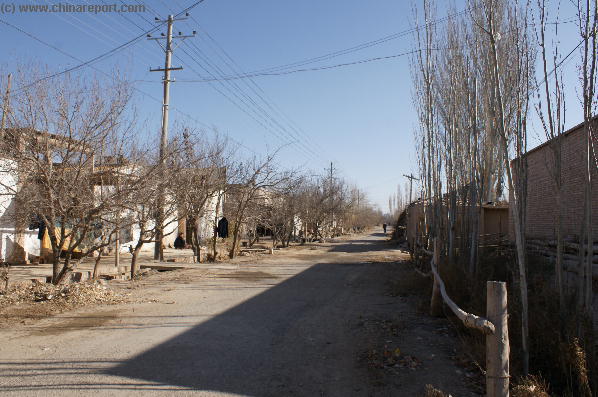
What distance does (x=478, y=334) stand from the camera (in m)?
4.89

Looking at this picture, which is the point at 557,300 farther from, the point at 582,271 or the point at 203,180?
the point at 203,180

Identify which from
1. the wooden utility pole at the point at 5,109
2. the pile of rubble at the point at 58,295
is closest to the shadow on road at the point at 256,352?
the pile of rubble at the point at 58,295

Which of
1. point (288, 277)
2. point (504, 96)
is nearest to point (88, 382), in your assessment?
point (504, 96)

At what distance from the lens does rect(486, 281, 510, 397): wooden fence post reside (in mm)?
2977

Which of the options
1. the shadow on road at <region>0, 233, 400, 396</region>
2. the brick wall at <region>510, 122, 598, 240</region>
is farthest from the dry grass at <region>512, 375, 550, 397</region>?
the brick wall at <region>510, 122, 598, 240</region>

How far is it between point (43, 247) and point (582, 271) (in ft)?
53.7

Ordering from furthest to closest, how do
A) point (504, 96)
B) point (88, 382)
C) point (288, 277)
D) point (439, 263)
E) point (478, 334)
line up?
point (288, 277) < point (439, 263) < point (504, 96) < point (478, 334) < point (88, 382)

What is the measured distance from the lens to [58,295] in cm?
777

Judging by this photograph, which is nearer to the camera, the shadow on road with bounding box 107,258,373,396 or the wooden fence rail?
the wooden fence rail

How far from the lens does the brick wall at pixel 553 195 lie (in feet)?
32.8

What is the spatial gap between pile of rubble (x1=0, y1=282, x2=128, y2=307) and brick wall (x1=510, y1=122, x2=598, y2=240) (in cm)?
901

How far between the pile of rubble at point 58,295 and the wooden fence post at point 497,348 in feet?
22.5

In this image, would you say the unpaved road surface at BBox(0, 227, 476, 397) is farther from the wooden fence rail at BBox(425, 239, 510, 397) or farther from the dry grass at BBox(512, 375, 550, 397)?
the wooden fence rail at BBox(425, 239, 510, 397)

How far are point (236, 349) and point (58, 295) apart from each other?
13.7 ft
